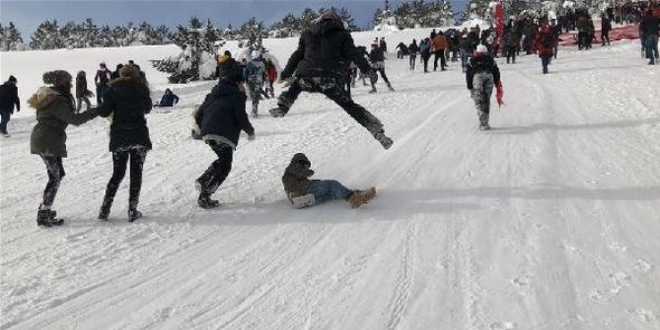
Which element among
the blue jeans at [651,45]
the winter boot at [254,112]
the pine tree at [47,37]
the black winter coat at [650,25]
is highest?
the pine tree at [47,37]

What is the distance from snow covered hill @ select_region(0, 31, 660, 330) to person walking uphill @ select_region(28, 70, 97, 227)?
1.59 feet

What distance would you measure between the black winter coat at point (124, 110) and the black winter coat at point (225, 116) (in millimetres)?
718

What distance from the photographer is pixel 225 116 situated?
6.27 m

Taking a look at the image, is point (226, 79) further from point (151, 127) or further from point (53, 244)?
point (151, 127)

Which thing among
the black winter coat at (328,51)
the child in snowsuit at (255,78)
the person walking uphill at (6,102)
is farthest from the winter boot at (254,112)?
the black winter coat at (328,51)

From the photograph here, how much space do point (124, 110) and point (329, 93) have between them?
230cm

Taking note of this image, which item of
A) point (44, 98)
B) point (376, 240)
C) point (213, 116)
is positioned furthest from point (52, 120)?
point (376, 240)

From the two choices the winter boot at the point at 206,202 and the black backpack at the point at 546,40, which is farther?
the black backpack at the point at 546,40

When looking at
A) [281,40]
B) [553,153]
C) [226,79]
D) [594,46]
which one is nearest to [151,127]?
[226,79]

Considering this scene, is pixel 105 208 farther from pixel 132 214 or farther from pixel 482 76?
pixel 482 76

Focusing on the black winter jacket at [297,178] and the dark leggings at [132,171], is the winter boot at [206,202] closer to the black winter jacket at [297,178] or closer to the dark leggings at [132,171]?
the dark leggings at [132,171]

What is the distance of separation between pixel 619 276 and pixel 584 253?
0.44 metres

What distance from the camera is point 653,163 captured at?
7.13 m

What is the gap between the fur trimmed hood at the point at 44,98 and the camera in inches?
230
